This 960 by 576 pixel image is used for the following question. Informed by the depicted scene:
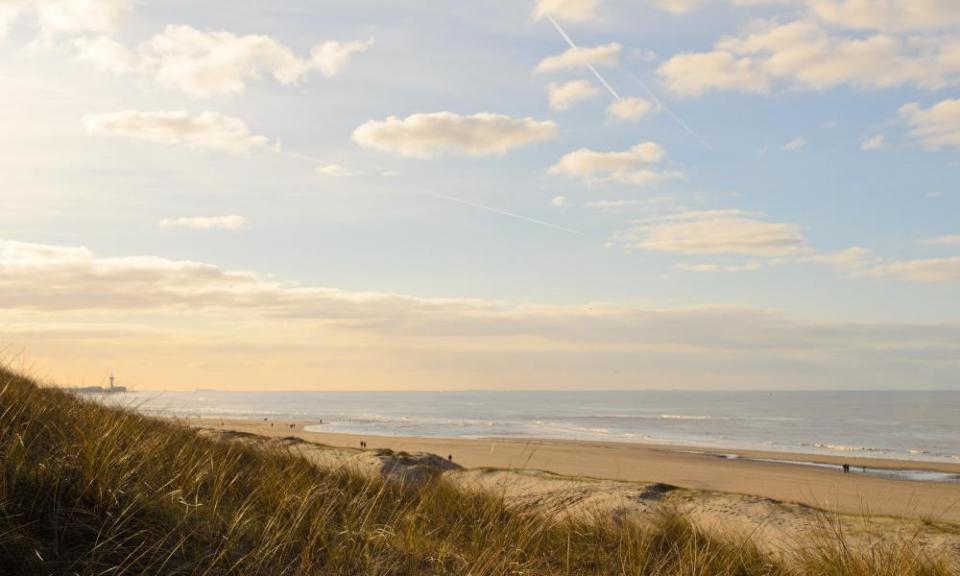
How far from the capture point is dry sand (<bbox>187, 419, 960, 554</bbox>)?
379 inches

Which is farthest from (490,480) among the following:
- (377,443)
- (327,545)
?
(377,443)

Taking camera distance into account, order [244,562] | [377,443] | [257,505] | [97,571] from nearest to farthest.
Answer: [97,571]
[244,562]
[257,505]
[377,443]

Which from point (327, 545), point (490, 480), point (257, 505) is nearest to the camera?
point (327, 545)

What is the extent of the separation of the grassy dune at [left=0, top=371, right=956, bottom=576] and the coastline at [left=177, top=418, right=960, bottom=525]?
1125 centimetres

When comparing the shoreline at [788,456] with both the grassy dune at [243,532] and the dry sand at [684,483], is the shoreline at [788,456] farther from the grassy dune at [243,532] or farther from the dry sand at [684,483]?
the grassy dune at [243,532]

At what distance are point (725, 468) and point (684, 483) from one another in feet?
19.8

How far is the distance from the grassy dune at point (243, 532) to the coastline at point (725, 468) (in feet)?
36.9

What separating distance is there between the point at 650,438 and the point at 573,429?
1108 cm

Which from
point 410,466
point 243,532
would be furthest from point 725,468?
point 243,532

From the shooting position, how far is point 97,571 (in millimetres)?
4180

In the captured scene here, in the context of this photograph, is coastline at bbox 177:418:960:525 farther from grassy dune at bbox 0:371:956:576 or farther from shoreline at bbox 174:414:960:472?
grassy dune at bbox 0:371:956:576

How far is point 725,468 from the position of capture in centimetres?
3284

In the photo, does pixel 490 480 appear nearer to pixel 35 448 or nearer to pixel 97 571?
pixel 35 448

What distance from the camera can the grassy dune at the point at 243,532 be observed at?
4410 mm
